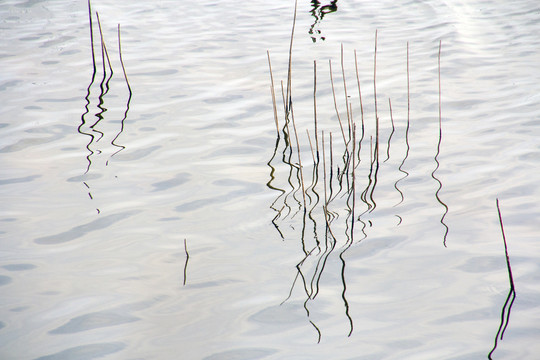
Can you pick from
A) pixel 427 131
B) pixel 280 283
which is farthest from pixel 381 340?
pixel 427 131

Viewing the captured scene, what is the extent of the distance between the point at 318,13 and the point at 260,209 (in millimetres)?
6825

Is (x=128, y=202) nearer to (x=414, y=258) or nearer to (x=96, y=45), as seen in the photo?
(x=414, y=258)

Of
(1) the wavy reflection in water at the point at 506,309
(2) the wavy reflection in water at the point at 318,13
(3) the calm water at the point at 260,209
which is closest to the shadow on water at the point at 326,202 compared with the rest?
(3) the calm water at the point at 260,209

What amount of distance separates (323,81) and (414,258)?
365 cm

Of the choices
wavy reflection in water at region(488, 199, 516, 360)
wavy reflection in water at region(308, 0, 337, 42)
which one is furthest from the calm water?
wavy reflection in water at region(308, 0, 337, 42)

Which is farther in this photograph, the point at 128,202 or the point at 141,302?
the point at 128,202

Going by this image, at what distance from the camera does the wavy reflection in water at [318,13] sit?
28.5 feet

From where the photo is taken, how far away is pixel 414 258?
11.6 ft

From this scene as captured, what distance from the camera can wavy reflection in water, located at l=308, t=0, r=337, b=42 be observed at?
870cm

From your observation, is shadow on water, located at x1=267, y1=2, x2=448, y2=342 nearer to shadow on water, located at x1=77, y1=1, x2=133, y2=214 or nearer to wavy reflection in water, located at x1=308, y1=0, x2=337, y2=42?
shadow on water, located at x1=77, y1=1, x2=133, y2=214

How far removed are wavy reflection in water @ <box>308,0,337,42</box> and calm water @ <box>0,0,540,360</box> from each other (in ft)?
2.85

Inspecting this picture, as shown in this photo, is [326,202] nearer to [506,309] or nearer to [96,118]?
[506,309]

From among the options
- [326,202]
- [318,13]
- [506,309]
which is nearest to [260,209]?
[326,202]

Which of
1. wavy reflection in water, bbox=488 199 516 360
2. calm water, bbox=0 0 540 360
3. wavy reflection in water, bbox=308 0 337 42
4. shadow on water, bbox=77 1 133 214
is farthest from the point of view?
wavy reflection in water, bbox=308 0 337 42
